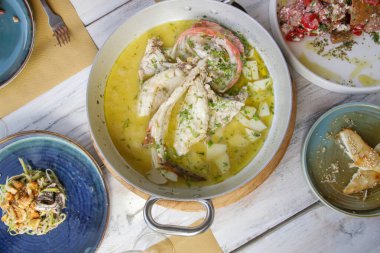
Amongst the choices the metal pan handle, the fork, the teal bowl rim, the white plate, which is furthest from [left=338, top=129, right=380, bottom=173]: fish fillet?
the fork

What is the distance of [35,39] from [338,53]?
154cm

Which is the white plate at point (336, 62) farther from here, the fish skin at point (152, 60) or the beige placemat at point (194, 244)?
the beige placemat at point (194, 244)

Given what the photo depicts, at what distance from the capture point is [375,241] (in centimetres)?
193

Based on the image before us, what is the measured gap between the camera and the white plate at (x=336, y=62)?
191 centimetres

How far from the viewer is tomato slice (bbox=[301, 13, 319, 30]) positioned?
1.88 meters

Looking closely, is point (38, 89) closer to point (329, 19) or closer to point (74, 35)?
point (74, 35)

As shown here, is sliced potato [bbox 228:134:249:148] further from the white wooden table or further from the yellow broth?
the white wooden table

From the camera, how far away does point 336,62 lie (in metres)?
1.94

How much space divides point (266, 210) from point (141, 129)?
2.42ft

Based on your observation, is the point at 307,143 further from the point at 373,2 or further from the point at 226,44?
Result: the point at 373,2

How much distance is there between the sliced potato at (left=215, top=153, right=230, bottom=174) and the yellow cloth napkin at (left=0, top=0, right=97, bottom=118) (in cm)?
82

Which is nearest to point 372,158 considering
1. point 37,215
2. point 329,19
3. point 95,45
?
point 329,19

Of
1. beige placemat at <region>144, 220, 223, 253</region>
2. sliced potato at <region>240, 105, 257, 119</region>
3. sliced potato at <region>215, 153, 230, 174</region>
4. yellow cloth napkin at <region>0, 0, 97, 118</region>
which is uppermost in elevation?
yellow cloth napkin at <region>0, 0, 97, 118</region>

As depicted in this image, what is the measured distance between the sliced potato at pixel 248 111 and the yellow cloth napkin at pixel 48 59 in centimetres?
81
